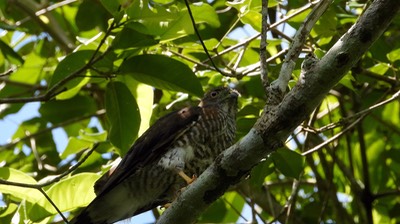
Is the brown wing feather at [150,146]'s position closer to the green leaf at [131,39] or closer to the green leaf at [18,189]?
the green leaf at [18,189]

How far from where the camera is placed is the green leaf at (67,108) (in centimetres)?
656

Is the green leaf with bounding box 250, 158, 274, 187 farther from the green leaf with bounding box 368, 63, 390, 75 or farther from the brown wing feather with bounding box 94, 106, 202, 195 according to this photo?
the green leaf with bounding box 368, 63, 390, 75

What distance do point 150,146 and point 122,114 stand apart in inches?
10.6

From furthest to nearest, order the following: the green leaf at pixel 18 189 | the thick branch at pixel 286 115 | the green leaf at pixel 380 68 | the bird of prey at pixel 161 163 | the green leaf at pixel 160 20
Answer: the green leaf at pixel 380 68 < the bird of prey at pixel 161 163 < the green leaf at pixel 18 189 < the green leaf at pixel 160 20 < the thick branch at pixel 286 115

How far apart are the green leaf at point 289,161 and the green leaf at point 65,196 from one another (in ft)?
3.55

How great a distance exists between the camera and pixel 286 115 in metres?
3.33

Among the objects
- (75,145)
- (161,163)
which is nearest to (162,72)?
(161,163)

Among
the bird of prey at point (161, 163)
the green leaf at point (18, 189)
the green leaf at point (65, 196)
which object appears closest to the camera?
the green leaf at point (65, 196)

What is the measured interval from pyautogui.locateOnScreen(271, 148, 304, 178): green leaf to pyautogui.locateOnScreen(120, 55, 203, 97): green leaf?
619 millimetres

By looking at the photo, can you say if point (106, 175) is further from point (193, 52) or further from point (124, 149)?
point (193, 52)

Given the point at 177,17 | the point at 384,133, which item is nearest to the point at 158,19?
the point at 177,17

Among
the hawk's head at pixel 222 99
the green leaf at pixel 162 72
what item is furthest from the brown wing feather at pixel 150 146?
the hawk's head at pixel 222 99

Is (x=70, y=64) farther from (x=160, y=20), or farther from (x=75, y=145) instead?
(x=75, y=145)

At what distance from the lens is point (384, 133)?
675cm
